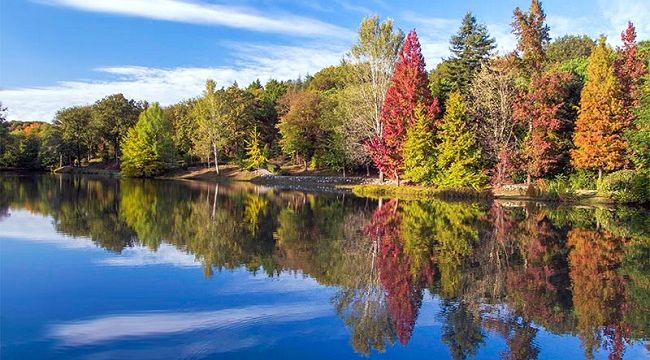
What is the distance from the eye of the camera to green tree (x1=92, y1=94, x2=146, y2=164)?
78312mm

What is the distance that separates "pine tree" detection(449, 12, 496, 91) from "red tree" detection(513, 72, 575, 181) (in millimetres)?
12507

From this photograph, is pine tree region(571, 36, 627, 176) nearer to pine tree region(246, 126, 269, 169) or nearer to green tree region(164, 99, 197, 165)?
pine tree region(246, 126, 269, 169)

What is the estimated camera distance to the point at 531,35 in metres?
40.1

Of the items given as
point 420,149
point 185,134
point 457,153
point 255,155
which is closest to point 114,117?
point 185,134

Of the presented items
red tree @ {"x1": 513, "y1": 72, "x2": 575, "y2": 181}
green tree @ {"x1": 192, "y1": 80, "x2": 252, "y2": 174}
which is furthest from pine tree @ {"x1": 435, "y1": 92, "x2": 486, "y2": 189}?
green tree @ {"x1": 192, "y1": 80, "x2": 252, "y2": 174}

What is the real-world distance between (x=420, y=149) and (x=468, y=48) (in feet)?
64.3

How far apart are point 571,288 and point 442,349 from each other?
5.18 m

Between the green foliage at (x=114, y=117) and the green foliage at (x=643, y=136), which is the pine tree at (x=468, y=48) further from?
the green foliage at (x=114, y=117)

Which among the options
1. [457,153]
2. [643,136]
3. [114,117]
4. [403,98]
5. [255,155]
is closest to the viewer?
[643,136]

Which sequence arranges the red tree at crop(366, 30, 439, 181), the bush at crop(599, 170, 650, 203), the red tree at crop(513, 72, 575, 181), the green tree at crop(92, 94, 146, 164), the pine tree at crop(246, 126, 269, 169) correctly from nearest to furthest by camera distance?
the bush at crop(599, 170, 650, 203), the red tree at crop(513, 72, 575, 181), the red tree at crop(366, 30, 439, 181), the pine tree at crop(246, 126, 269, 169), the green tree at crop(92, 94, 146, 164)

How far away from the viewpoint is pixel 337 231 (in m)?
19.7

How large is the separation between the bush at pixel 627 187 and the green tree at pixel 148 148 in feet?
166

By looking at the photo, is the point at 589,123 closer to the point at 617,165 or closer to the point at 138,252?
the point at 617,165

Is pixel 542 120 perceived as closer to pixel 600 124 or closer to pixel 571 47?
pixel 600 124
